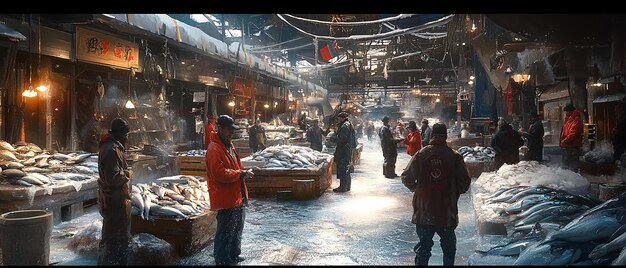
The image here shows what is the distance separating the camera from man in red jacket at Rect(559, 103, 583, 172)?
1024cm

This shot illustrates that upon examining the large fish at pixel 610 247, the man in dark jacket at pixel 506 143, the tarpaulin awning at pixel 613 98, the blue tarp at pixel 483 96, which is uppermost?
the blue tarp at pixel 483 96

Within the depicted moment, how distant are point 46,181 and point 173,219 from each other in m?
3.35

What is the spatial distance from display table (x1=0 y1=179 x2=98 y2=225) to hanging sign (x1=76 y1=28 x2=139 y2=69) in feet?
13.6

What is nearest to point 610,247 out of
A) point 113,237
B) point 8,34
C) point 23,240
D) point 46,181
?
point 113,237

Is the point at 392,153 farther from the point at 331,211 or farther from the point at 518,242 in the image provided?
the point at 518,242

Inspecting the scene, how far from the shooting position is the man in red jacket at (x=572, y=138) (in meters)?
10.2

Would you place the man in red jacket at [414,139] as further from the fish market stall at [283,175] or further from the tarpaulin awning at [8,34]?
the tarpaulin awning at [8,34]

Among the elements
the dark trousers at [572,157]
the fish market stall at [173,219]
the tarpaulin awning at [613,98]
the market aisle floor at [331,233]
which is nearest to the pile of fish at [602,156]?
the dark trousers at [572,157]

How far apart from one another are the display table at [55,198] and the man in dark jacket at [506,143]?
10.5 m

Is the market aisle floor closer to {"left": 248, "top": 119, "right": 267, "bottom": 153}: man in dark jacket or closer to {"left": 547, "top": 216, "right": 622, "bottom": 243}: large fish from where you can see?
{"left": 547, "top": 216, "right": 622, "bottom": 243}: large fish

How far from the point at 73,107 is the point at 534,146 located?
13.9 m

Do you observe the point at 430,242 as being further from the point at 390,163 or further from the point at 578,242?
the point at 390,163

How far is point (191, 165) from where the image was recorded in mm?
12352
